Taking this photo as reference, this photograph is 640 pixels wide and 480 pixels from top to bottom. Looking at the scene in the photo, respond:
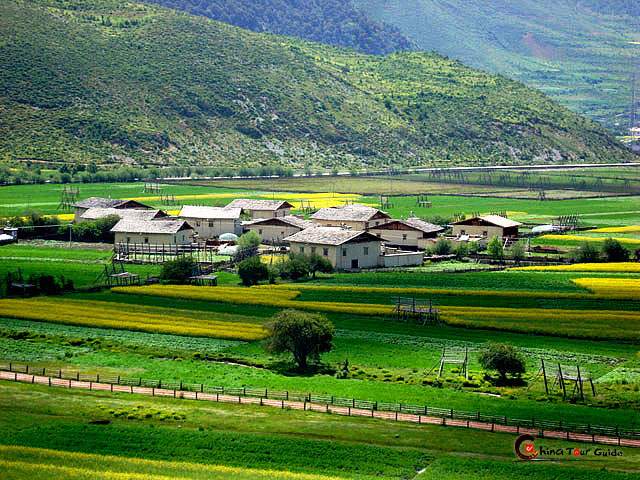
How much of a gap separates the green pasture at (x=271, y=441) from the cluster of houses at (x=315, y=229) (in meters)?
43.2

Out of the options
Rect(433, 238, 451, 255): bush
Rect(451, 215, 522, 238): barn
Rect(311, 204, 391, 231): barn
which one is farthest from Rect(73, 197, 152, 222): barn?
Rect(433, 238, 451, 255): bush

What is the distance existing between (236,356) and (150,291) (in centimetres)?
2048

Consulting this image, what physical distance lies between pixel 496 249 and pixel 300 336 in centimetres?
4324

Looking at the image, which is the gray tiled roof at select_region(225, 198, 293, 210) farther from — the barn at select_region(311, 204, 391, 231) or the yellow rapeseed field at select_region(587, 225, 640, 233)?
the yellow rapeseed field at select_region(587, 225, 640, 233)

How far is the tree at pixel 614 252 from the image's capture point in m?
88.1

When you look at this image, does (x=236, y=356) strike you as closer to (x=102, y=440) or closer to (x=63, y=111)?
(x=102, y=440)

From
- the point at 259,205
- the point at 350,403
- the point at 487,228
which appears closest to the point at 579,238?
the point at 487,228

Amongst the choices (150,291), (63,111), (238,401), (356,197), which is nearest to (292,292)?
(150,291)

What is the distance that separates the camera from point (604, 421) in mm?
39938

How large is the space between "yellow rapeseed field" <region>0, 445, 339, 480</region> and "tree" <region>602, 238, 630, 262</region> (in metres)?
59.7

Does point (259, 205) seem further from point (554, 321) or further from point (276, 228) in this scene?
point (554, 321)

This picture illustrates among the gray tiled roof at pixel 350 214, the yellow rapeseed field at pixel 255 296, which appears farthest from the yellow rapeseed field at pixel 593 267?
the yellow rapeseed field at pixel 255 296

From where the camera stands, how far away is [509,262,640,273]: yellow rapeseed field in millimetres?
81500

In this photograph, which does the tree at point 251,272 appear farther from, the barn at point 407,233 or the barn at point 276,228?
the barn at point 407,233
